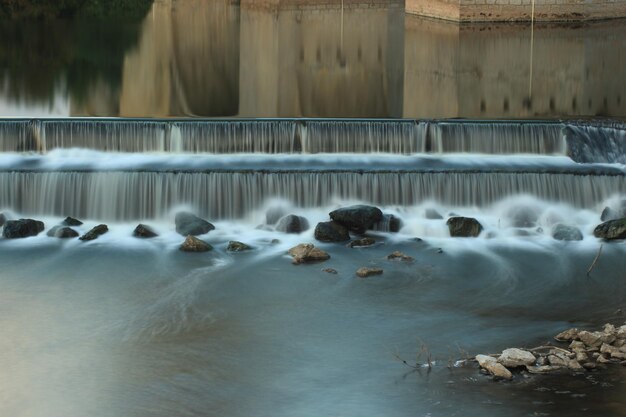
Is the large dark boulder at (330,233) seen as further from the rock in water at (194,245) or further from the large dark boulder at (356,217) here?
the rock in water at (194,245)

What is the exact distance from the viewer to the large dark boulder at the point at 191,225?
1528 centimetres

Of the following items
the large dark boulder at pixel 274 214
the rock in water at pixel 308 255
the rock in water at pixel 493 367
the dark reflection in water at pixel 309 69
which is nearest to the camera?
the rock in water at pixel 493 367

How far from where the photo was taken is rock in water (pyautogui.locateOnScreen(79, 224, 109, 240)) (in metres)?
15.1

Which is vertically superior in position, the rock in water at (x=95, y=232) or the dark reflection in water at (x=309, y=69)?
the dark reflection in water at (x=309, y=69)

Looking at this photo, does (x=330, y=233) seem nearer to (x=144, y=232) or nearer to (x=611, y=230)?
(x=144, y=232)

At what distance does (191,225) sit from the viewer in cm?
1537

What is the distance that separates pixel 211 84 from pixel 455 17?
971 inches

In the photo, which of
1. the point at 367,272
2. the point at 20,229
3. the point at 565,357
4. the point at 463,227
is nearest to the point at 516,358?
the point at 565,357

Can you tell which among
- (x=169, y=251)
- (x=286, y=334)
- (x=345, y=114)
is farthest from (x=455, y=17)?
(x=286, y=334)

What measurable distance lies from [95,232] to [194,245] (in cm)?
170

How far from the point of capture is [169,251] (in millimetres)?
14398

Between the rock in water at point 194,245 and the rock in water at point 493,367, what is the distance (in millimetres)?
5515

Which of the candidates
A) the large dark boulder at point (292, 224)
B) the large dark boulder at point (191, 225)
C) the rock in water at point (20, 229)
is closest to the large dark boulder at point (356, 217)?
the large dark boulder at point (292, 224)

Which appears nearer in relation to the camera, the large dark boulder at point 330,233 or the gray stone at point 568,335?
the gray stone at point 568,335
